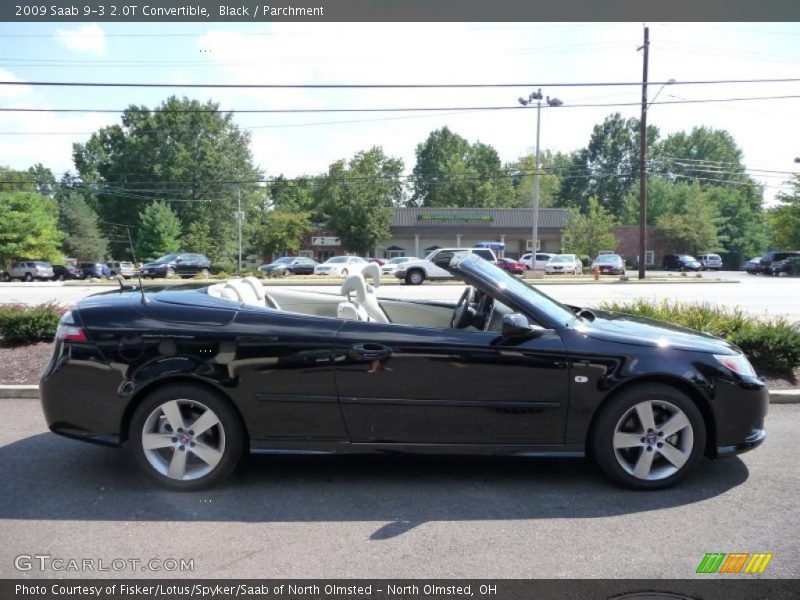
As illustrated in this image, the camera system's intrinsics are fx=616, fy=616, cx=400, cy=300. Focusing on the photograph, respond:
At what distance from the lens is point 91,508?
359 centimetres

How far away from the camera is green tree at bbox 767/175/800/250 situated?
42844mm

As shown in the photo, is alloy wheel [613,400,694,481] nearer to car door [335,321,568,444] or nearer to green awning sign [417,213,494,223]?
car door [335,321,568,444]

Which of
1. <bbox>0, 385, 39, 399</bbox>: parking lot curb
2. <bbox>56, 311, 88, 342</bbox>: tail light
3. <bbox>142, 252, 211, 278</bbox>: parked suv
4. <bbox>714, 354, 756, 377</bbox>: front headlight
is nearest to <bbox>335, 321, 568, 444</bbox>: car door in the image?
<bbox>714, 354, 756, 377</bbox>: front headlight

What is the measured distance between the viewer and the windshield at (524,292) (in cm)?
401

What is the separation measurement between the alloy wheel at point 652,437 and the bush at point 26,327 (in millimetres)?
6765

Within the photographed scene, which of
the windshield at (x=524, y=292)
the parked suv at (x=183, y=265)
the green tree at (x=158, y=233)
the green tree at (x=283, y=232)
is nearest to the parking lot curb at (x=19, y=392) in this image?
the windshield at (x=524, y=292)

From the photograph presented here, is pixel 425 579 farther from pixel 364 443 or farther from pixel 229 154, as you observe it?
pixel 229 154

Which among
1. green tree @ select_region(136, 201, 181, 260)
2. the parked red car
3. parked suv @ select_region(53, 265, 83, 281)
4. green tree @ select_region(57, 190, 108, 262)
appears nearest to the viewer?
the parked red car

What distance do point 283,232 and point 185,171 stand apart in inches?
620

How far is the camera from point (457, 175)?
7606 cm

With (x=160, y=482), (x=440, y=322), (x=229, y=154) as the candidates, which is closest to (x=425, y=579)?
(x=160, y=482)

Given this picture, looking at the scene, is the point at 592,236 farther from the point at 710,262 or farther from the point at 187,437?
the point at 187,437

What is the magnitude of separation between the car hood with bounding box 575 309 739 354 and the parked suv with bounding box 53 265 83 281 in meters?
48.0

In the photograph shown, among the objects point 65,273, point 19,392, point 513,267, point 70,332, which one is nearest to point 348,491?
point 70,332
